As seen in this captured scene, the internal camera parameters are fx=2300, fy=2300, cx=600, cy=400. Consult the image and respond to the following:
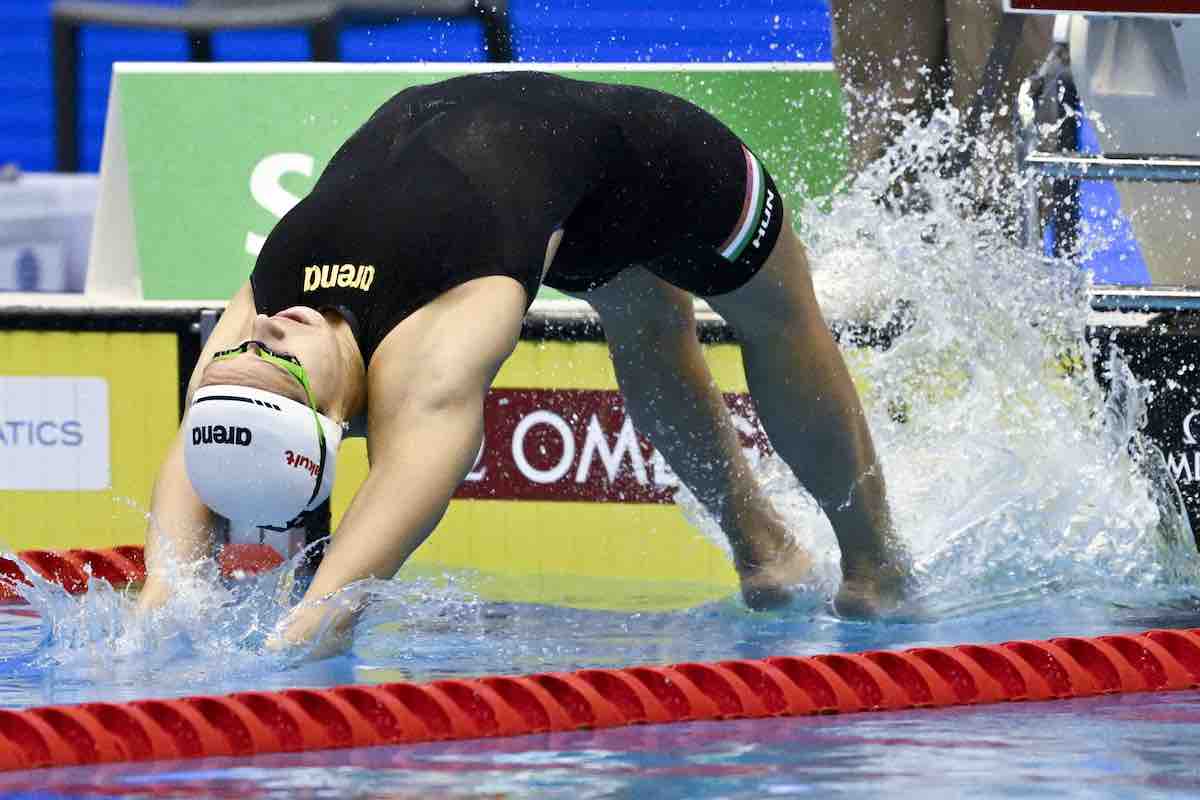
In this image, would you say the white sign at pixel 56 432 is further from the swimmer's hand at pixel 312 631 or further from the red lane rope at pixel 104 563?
the swimmer's hand at pixel 312 631

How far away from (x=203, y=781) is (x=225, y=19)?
552 centimetres

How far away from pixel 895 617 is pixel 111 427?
1935 millimetres

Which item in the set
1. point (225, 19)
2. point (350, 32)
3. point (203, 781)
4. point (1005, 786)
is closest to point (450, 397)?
point (203, 781)

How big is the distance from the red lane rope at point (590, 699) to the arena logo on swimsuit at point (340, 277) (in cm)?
60

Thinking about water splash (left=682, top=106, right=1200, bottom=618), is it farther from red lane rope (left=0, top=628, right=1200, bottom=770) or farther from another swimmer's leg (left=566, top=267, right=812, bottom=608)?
red lane rope (left=0, top=628, right=1200, bottom=770)

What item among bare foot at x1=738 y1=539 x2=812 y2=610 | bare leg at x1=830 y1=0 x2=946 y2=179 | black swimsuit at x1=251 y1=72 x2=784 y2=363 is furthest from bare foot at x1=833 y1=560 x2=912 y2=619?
bare leg at x1=830 y1=0 x2=946 y2=179

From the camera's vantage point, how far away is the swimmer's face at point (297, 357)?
10.1ft

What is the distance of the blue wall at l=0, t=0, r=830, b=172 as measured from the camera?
8.12 metres

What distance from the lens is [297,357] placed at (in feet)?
10.2

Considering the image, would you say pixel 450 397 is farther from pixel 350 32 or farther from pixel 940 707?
pixel 350 32

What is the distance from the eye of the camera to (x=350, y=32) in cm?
870

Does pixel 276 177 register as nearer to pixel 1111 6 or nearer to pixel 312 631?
pixel 1111 6

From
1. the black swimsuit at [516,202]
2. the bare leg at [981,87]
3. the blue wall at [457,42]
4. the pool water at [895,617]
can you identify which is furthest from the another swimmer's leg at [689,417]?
the blue wall at [457,42]

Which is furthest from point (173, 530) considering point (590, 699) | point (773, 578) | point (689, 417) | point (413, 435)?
point (773, 578)
